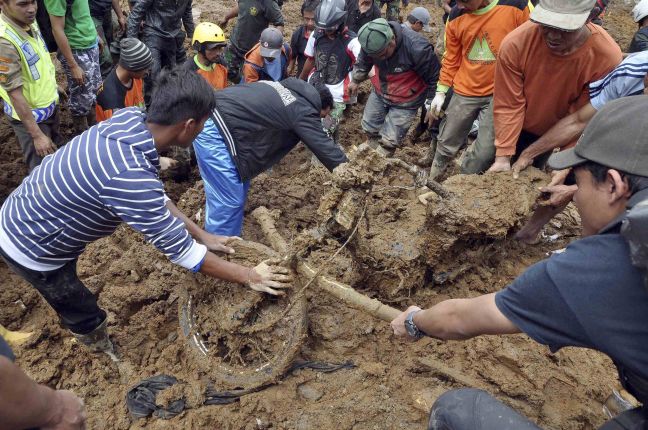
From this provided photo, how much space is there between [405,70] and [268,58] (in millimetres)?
1741

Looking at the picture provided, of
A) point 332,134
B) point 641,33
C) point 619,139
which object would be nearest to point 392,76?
point 332,134

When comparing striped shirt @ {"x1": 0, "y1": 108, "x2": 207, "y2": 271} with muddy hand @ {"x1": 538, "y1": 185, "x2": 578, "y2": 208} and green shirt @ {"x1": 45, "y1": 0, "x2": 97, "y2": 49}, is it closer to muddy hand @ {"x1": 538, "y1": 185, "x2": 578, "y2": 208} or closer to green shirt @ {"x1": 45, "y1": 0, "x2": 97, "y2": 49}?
muddy hand @ {"x1": 538, "y1": 185, "x2": 578, "y2": 208}

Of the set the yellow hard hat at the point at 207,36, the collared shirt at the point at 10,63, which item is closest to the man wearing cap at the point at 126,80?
the yellow hard hat at the point at 207,36

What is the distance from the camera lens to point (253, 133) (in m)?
3.46

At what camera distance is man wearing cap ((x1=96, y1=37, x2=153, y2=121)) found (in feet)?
13.8

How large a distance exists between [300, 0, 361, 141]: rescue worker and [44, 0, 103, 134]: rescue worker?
2.47m

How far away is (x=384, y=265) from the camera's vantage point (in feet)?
10.6

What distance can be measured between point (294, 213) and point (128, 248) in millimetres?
1619

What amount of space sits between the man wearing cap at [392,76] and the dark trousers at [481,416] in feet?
11.7

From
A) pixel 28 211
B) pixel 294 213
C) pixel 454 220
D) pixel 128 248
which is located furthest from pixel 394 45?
pixel 28 211

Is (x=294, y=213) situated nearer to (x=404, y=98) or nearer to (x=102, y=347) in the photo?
(x=404, y=98)

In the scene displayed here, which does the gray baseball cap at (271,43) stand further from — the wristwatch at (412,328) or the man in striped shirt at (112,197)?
the wristwatch at (412,328)

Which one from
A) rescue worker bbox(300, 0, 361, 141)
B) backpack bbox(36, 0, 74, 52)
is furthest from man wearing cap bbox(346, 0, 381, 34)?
backpack bbox(36, 0, 74, 52)

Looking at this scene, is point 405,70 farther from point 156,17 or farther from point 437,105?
point 156,17
